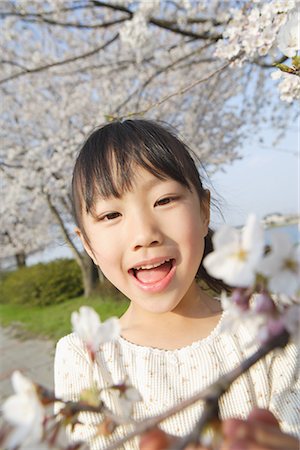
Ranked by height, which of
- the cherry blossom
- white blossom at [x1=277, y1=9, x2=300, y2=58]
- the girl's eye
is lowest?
the girl's eye

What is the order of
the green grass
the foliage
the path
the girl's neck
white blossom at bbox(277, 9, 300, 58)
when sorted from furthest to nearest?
1. the foliage
2. the green grass
3. the path
4. the girl's neck
5. white blossom at bbox(277, 9, 300, 58)

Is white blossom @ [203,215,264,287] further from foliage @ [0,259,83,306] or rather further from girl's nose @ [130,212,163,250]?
foliage @ [0,259,83,306]

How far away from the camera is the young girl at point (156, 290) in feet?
3.39

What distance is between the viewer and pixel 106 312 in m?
5.34

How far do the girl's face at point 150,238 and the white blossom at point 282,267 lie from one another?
65cm

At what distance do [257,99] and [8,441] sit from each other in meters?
6.45

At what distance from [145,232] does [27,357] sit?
4.25 meters

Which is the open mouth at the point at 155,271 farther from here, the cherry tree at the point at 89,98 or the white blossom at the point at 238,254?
the cherry tree at the point at 89,98

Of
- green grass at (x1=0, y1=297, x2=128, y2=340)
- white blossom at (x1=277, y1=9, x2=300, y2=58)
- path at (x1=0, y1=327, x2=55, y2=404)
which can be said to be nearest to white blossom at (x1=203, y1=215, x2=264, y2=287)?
white blossom at (x1=277, y1=9, x2=300, y2=58)

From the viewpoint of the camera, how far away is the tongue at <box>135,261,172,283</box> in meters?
1.05

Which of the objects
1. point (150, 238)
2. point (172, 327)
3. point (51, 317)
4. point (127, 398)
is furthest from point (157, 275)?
point (51, 317)

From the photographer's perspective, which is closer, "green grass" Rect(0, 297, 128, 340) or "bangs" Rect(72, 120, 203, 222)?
"bangs" Rect(72, 120, 203, 222)

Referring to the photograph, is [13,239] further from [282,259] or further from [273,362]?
[282,259]

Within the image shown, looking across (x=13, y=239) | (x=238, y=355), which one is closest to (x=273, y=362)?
(x=238, y=355)
